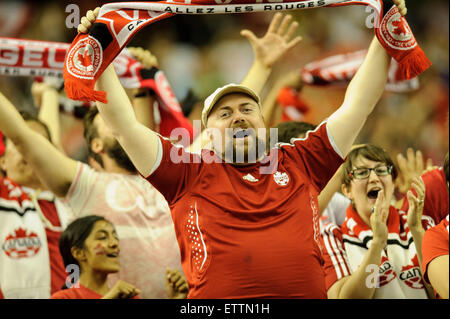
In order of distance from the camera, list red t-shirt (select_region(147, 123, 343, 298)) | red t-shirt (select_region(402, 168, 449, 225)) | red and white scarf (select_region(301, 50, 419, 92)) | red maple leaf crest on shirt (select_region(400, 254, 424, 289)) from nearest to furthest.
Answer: red t-shirt (select_region(147, 123, 343, 298)) → red maple leaf crest on shirt (select_region(400, 254, 424, 289)) → red t-shirt (select_region(402, 168, 449, 225)) → red and white scarf (select_region(301, 50, 419, 92))

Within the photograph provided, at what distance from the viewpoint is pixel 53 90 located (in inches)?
135

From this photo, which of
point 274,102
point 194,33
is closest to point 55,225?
point 274,102

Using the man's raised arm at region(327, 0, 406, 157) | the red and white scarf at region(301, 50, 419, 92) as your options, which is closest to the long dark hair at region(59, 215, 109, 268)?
the man's raised arm at region(327, 0, 406, 157)

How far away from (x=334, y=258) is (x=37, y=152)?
4.00 ft

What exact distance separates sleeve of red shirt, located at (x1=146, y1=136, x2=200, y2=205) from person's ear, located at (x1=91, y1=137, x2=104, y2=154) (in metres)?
0.99

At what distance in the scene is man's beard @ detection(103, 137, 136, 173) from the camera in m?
2.89

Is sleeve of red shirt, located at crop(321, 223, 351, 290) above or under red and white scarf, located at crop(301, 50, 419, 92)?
under

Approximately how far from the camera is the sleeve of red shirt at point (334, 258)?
250cm

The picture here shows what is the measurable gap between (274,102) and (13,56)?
1478 mm

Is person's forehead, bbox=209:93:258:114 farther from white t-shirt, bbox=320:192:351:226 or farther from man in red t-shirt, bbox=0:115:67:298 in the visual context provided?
man in red t-shirt, bbox=0:115:67:298

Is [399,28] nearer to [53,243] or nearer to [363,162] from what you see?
[363,162]

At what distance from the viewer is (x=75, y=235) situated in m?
2.61
